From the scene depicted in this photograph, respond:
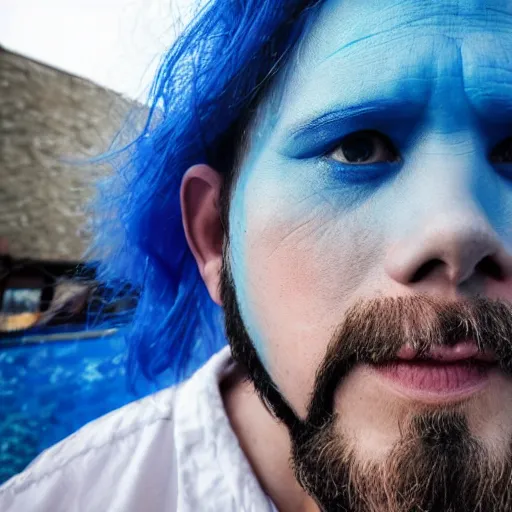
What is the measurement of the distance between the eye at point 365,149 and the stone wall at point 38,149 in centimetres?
629

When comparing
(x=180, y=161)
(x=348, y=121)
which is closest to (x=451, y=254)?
(x=348, y=121)

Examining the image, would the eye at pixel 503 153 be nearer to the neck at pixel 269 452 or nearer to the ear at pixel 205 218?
the ear at pixel 205 218

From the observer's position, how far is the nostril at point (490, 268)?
57cm

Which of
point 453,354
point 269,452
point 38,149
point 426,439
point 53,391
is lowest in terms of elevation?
point 53,391

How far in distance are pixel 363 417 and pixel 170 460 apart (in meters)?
0.51

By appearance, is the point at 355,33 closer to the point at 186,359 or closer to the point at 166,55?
the point at 166,55

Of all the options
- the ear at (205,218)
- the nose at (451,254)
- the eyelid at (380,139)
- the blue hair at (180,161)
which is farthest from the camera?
the ear at (205,218)

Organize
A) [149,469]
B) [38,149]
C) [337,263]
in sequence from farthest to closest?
[38,149]
[149,469]
[337,263]

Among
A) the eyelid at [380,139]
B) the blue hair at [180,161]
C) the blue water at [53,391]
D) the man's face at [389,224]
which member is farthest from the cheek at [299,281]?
the blue water at [53,391]

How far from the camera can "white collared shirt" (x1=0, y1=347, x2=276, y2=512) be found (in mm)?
838

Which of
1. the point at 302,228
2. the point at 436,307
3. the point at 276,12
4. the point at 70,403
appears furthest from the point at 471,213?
the point at 70,403

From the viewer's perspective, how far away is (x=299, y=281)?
67 centimetres

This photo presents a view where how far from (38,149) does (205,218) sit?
23.2 feet

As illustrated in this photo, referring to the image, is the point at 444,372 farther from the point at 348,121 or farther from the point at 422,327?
the point at 348,121
